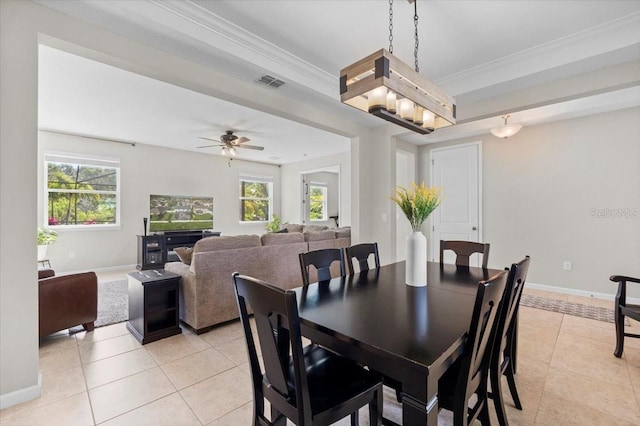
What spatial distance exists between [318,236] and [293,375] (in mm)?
2902

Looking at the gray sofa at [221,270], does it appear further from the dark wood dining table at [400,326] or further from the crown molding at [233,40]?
the crown molding at [233,40]

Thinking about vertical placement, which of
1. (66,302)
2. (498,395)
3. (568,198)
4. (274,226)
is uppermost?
(568,198)

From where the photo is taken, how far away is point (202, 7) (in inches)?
81.4

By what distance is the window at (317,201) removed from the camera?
8484 mm

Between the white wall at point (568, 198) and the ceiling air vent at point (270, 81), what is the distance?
394cm

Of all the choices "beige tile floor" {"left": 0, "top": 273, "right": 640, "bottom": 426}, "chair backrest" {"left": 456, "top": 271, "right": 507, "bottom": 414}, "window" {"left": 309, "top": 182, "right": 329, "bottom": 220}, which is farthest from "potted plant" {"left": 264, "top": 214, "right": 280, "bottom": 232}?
"chair backrest" {"left": 456, "top": 271, "right": 507, "bottom": 414}

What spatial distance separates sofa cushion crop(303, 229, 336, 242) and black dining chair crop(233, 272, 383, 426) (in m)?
2.60

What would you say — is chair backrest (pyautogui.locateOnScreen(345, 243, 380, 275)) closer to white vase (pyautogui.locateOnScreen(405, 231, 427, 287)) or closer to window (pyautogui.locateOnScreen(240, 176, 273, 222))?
white vase (pyautogui.locateOnScreen(405, 231, 427, 287))

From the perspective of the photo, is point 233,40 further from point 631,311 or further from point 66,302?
point 631,311

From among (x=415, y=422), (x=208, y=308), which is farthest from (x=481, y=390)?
(x=208, y=308)

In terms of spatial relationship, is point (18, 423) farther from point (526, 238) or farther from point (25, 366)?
point (526, 238)

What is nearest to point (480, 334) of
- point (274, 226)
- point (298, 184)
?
point (274, 226)

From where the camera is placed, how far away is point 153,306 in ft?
9.11

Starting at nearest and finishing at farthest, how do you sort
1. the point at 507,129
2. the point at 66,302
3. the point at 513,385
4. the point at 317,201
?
the point at 513,385
the point at 66,302
the point at 507,129
the point at 317,201
